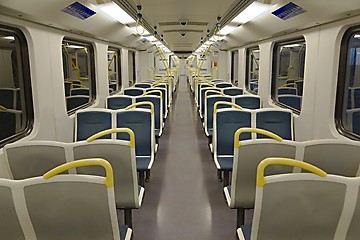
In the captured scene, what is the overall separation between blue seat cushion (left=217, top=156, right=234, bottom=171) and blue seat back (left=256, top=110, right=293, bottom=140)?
1.73ft

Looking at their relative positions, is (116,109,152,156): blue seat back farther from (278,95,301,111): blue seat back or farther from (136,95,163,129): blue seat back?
(278,95,301,111): blue seat back

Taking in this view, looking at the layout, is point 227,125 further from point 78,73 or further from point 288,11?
point 78,73

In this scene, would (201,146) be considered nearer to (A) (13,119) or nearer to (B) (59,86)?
(B) (59,86)

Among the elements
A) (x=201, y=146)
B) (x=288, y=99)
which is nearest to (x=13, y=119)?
(x=201, y=146)

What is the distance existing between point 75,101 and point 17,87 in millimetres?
1959

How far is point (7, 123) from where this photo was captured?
11.5 feet

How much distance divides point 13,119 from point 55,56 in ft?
3.16

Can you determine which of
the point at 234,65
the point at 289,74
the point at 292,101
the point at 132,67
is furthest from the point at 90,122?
the point at 234,65

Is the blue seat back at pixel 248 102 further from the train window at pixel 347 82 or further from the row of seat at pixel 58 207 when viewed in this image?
the row of seat at pixel 58 207

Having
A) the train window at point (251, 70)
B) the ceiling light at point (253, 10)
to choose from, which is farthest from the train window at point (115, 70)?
the ceiling light at point (253, 10)

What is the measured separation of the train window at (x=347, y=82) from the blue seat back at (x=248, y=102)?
189 centimetres

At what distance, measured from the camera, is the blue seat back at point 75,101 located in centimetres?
526

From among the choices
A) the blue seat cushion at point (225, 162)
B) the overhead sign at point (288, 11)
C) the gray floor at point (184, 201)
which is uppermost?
the overhead sign at point (288, 11)

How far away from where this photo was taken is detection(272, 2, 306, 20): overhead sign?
3373 mm
